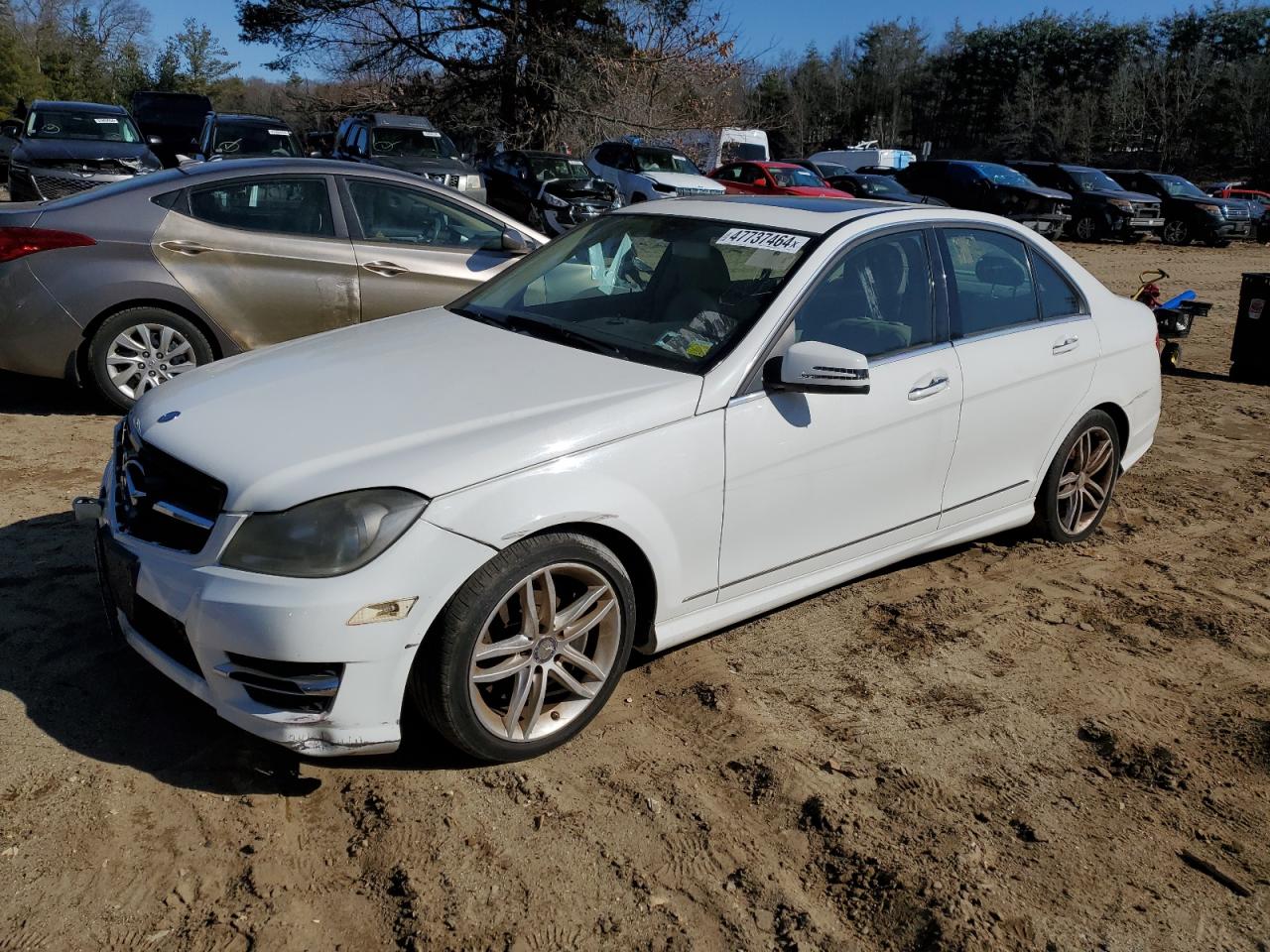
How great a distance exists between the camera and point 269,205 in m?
6.88

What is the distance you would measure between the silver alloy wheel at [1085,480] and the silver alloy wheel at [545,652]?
2713 mm

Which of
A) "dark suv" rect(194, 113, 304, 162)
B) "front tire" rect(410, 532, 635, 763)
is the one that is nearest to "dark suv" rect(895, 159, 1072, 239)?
"dark suv" rect(194, 113, 304, 162)

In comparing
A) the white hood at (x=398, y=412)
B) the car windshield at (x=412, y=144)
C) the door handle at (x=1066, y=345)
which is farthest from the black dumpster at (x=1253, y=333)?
the car windshield at (x=412, y=144)

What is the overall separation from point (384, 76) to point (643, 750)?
2879 cm

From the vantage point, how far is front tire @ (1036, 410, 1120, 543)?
16.7ft

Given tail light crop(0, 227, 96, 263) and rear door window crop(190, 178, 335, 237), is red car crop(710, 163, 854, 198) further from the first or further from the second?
tail light crop(0, 227, 96, 263)

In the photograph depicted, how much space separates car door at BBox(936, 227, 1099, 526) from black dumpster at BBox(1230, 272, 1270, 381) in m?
5.76

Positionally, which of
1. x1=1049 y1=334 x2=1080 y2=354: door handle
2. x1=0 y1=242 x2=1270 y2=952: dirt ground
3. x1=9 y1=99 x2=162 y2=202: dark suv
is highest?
x1=9 y1=99 x2=162 y2=202: dark suv

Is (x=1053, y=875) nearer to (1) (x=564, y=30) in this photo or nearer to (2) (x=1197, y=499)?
(2) (x=1197, y=499)

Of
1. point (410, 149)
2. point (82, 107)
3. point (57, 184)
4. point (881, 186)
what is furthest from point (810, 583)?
point (881, 186)

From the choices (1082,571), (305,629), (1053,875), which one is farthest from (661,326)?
(1082,571)

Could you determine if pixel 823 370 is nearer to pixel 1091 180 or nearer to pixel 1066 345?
pixel 1066 345

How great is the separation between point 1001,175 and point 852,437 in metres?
23.3

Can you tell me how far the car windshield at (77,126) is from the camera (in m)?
17.2
